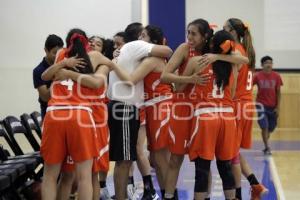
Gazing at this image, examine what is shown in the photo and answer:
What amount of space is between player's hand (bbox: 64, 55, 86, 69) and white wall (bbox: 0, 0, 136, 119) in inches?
318

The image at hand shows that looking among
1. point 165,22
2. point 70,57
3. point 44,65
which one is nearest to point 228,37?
point 70,57

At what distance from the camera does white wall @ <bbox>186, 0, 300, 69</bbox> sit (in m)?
14.2

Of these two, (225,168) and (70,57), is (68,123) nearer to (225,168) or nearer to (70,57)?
(70,57)

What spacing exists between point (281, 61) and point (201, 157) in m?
9.97

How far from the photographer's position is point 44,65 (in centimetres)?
582

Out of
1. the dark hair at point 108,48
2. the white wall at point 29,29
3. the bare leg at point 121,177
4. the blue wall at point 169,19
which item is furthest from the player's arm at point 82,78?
the white wall at point 29,29

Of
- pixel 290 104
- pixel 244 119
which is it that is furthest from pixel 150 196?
pixel 290 104

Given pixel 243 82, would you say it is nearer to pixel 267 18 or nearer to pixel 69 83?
pixel 69 83

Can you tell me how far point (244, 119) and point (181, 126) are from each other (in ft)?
3.49

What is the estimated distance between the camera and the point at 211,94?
4789 mm

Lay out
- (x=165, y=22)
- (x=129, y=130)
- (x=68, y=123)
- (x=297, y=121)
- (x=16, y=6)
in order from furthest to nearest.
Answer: (x=297, y=121)
(x=16, y=6)
(x=165, y=22)
(x=129, y=130)
(x=68, y=123)

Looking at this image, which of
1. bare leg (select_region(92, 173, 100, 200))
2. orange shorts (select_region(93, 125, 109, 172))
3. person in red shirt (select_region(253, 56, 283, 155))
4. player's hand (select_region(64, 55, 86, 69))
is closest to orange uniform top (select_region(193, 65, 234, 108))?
orange shorts (select_region(93, 125, 109, 172))

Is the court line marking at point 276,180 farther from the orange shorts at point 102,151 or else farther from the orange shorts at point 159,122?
the orange shorts at point 102,151

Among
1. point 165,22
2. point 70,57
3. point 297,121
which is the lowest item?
point 297,121
